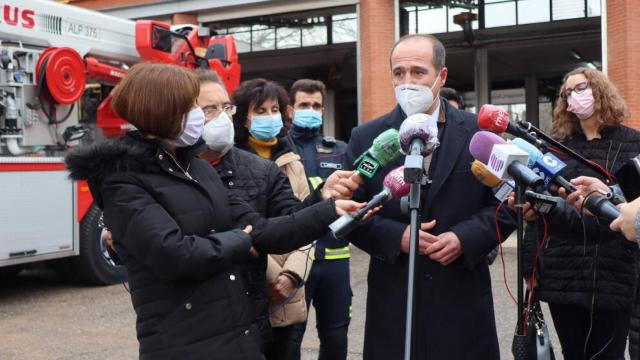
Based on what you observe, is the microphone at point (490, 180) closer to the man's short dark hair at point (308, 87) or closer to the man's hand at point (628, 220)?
the man's hand at point (628, 220)

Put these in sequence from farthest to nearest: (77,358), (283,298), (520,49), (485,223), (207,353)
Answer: (520,49) → (77,358) → (283,298) → (485,223) → (207,353)

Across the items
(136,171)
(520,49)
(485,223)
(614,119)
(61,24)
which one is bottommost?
(485,223)

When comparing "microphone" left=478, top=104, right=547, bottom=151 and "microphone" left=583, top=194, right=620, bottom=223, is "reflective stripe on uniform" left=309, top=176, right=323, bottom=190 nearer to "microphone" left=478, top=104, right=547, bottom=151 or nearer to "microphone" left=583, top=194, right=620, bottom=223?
"microphone" left=478, top=104, right=547, bottom=151

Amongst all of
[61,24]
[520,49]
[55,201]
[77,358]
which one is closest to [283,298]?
[77,358]

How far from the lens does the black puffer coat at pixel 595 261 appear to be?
3631 millimetres

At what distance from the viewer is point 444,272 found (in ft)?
9.40

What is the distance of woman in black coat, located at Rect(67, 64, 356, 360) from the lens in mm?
2377

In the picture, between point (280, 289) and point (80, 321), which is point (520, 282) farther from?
point (80, 321)

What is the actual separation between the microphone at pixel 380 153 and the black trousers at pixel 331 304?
182cm

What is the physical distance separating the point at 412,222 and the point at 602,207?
62cm

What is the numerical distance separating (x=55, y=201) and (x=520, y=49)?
517 inches

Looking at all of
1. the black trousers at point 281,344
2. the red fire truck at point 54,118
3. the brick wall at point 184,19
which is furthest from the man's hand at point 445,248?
the brick wall at point 184,19

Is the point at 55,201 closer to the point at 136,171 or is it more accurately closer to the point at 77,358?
the point at 77,358

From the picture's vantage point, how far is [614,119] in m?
3.85
